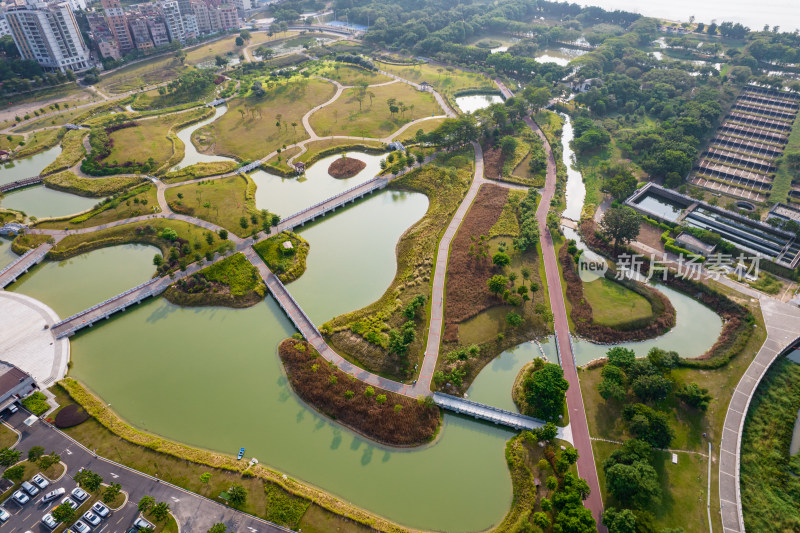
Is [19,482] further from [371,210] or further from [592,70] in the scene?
[592,70]

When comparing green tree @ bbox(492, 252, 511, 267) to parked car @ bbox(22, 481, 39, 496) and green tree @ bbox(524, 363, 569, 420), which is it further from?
parked car @ bbox(22, 481, 39, 496)

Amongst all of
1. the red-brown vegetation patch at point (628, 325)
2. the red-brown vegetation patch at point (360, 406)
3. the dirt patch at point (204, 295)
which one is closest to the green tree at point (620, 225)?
the red-brown vegetation patch at point (628, 325)

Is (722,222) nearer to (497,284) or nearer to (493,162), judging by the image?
(493,162)

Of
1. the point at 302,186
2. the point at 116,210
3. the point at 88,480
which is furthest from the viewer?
the point at 302,186

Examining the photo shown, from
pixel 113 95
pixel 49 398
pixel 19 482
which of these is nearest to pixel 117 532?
pixel 19 482

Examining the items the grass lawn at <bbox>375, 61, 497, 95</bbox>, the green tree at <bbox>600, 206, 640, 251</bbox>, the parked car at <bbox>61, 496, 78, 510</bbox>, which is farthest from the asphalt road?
the grass lawn at <bbox>375, 61, 497, 95</bbox>

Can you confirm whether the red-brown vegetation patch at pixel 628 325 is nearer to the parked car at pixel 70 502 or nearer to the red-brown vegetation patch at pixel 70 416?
the parked car at pixel 70 502

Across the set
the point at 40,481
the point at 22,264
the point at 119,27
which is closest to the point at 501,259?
the point at 40,481
